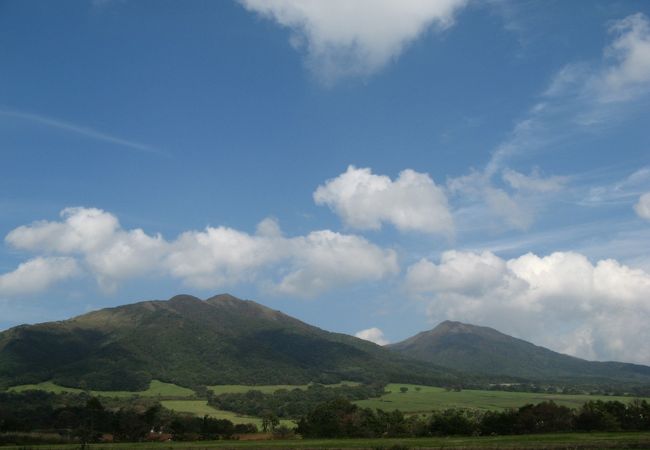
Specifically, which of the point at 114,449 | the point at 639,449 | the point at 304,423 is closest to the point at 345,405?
the point at 304,423

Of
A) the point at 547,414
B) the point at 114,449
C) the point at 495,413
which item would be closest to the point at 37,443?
the point at 114,449

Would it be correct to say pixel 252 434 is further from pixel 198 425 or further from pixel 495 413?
pixel 495 413

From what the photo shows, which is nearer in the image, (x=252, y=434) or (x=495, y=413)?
(x=495, y=413)

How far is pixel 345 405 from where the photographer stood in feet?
445

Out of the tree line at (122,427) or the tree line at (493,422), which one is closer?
the tree line at (493,422)

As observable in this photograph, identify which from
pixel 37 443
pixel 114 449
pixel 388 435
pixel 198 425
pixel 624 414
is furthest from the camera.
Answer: pixel 198 425

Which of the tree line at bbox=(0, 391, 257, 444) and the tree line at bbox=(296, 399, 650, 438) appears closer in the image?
the tree line at bbox=(296, 399, 650, 438)

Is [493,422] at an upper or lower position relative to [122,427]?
lower

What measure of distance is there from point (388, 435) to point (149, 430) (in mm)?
53196

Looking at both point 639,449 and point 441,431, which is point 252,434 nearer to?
point 441,431

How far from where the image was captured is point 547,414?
11362 cm

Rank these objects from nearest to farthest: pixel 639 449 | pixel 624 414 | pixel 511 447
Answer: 1. pixel 639 449
2. pixel 511 447
3. pixel 624 414

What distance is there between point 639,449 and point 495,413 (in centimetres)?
4903

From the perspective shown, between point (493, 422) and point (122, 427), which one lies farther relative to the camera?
point (122, 427)
